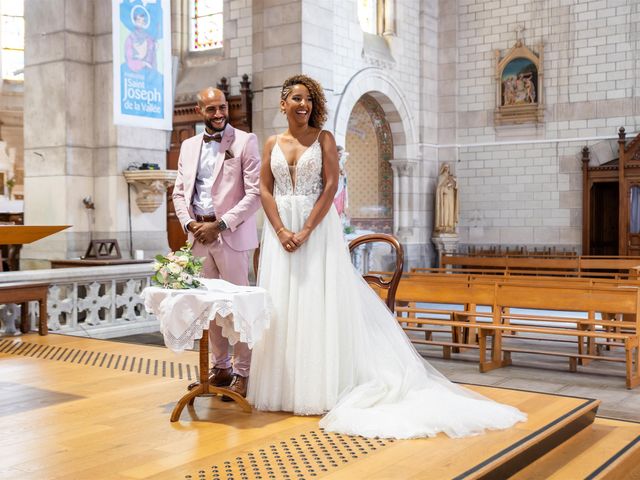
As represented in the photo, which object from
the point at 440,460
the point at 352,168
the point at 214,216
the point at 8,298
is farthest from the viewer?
the point at 352,168

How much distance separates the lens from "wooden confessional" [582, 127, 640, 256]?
1353cm

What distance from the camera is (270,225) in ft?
13.7

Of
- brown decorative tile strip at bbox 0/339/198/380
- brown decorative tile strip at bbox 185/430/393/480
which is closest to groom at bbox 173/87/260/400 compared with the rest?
brown decorative tile strip at bbox 0/339/198/380

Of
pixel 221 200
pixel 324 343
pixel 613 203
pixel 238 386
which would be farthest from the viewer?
pixel 613 203

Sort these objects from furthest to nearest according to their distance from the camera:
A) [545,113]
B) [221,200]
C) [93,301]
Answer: [545,113] < [93,301] < [221,200]

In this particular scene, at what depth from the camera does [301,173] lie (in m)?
4.10

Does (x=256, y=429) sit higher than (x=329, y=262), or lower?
lower

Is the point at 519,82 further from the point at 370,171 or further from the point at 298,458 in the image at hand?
the point at 298,458

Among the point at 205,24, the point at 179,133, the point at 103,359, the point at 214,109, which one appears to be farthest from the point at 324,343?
the point at 205,24

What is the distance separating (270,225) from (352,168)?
11736 millimetres

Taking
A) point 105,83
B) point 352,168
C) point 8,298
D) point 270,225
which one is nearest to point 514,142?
point 352,168

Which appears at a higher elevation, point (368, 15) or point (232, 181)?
point (368, 15)

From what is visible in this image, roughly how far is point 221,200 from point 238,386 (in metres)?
1.01

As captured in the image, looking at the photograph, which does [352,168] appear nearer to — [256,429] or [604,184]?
[604,184]
